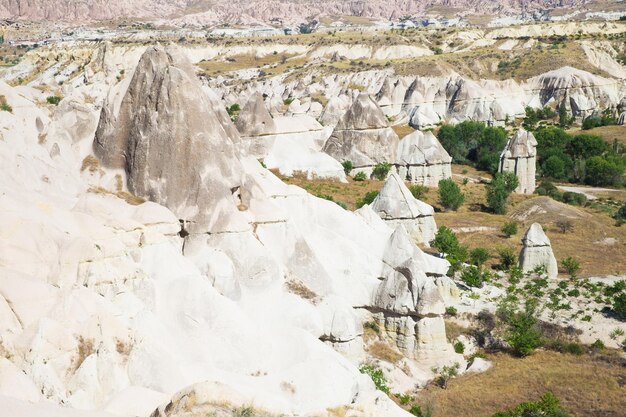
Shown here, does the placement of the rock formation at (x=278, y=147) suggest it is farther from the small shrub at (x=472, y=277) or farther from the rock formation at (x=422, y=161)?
the small shrub at (x=472, y=277)

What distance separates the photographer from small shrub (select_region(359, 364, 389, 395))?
2550 cm

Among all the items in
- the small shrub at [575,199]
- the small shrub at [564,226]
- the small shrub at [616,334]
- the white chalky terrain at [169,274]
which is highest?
the white chalky terrain at [169,274]

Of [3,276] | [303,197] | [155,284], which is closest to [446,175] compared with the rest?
[303,197]

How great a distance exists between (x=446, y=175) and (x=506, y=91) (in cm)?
5649

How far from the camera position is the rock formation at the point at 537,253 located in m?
43.5

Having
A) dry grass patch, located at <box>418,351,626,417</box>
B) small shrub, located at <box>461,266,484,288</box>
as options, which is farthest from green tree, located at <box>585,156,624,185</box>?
dry grass patch, located at <box>418,351,626,417</box>

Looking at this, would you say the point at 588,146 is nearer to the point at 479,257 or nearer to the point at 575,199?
the point at 575,199

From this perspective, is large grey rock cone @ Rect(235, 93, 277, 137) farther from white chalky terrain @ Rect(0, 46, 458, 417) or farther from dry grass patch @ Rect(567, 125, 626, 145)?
dry grass patch @ Rect(567, 125, 626, 145)

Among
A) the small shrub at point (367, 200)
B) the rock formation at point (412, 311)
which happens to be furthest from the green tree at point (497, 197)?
the rock formation at point (412, 311)

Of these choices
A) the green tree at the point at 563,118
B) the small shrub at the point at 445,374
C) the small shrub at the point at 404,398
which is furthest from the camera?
the green tree at the point at 563,118

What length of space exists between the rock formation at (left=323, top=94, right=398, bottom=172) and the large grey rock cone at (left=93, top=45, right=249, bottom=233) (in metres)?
44.8

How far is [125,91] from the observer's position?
2564 centimetres

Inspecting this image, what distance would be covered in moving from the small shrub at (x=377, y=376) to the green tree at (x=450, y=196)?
35.5 metres

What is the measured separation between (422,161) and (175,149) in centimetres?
4687
